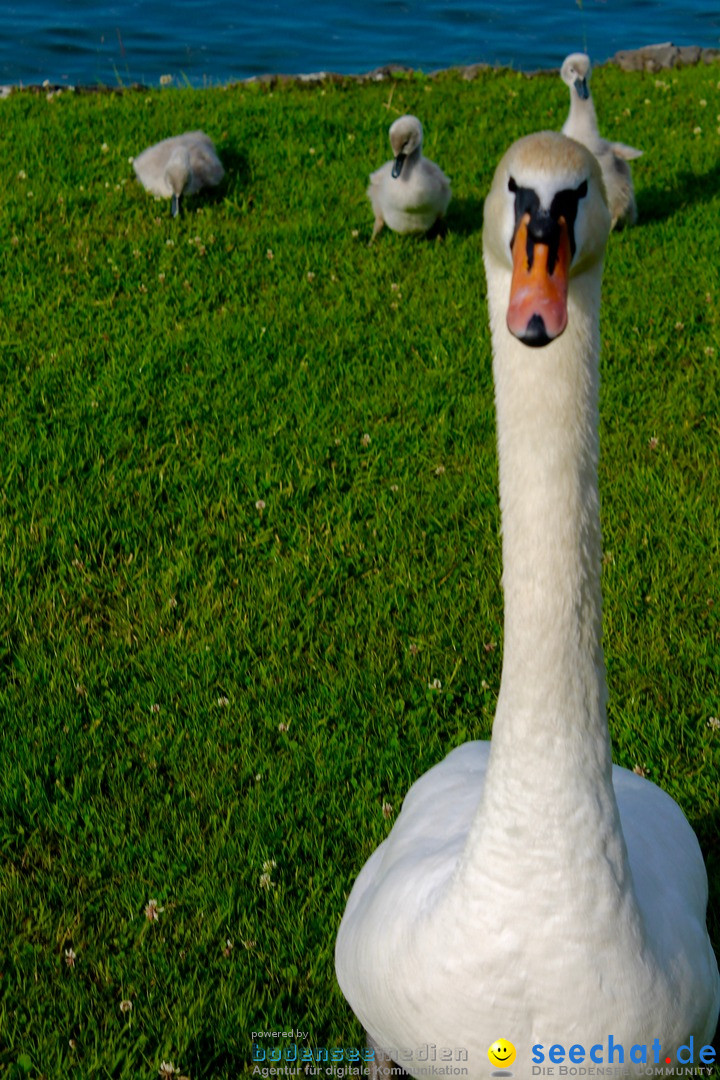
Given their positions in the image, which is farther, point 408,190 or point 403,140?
point 403,140

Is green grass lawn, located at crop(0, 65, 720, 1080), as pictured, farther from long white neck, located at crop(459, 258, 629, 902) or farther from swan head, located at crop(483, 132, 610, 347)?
swan head, located at crop(483, 132, 610, 347)

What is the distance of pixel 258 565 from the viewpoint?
561 cm

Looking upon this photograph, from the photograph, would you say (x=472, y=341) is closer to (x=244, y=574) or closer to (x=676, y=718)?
(x=244, y=574)

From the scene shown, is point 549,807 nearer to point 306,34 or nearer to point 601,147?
point 601,147

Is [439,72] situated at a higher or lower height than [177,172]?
higher

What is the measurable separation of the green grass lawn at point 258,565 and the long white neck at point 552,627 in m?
1.37

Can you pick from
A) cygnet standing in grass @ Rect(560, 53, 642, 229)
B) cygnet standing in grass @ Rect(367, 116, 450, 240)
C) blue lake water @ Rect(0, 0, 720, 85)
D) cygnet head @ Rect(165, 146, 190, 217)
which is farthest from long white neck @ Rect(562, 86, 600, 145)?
blue lake water @ Rect(0, 0, 720, 85)

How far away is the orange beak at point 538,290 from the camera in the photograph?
206 cm

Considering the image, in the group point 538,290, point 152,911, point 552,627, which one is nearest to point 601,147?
point 152,911

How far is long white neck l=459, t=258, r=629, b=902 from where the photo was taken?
246cm

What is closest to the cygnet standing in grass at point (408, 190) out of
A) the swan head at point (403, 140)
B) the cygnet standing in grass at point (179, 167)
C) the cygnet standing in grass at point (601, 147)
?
the swan head at point (403, 140)

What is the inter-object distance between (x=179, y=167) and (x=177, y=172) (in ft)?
0.17

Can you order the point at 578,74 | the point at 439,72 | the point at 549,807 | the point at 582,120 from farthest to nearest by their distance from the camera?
the point at 439,72 → the point at 578,74 → the point at 582,120 → the point at 549,807

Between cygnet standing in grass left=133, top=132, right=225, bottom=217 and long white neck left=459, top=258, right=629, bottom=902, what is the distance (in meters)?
6.92
